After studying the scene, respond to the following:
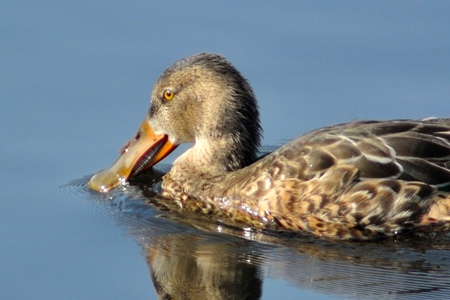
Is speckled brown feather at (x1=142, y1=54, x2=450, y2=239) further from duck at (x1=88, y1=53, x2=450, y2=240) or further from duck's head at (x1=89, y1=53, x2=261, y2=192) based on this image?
duck's head at (x1=89, y1=53, x2=261, y2=192)

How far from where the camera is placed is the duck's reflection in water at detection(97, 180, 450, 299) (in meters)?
11.8

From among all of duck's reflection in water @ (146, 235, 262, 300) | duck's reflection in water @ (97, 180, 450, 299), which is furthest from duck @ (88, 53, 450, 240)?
duck's reflection in water @ (146, 235, 262, 300)

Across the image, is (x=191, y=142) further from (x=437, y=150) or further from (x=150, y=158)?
(x=437, y=150)

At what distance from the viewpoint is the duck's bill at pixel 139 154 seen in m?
14.4

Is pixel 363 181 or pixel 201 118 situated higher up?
pixel 201 118

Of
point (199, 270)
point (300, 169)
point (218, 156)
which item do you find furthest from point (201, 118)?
point (199, 270)

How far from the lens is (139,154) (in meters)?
14.4

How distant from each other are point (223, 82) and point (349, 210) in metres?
1.89

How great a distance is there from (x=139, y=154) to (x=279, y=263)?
255cm

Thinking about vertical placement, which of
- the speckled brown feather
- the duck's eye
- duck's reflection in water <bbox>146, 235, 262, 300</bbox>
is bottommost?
duck's reflection in water <bbox>146, 235, 262, 300</bbox>

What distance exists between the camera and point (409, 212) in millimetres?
12781

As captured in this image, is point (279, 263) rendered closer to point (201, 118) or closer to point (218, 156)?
point (218, 156)

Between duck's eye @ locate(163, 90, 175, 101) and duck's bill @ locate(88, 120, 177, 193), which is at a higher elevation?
duck's eye @ locate(163, 90, 175, 101)

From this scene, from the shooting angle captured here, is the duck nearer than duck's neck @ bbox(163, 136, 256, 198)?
Yes
